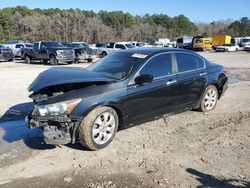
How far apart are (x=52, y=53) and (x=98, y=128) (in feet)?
64.8

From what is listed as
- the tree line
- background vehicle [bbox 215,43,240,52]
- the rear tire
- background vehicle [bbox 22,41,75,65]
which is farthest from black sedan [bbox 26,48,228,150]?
the tree line

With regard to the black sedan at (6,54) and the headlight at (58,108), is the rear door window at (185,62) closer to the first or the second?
the headlight at (58,108)

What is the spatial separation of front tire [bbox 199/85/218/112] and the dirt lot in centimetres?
43

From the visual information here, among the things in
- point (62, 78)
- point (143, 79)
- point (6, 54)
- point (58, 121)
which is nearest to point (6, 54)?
point (6, 54)

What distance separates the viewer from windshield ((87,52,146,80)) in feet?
20.3

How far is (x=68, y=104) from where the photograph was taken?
5.26 metres

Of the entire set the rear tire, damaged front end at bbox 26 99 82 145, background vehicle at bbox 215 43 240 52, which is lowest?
background vehicle at bbox 215 43 240 52

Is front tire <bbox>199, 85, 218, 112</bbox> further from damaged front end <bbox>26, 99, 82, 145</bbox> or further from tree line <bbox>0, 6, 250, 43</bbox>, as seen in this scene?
tree line <bbox>0, 6, 250, 43</bbox>

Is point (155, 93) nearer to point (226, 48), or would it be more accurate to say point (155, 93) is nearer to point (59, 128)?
point (59, 128)

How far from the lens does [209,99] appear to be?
8.06 metres

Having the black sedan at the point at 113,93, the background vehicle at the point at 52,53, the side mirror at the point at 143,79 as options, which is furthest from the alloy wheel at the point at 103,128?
the background vehicle at the point at 52,53

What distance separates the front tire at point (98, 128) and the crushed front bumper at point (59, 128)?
0.14 m

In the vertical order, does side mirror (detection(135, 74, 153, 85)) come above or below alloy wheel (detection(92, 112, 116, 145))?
above

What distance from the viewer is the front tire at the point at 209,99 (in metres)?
7.90
